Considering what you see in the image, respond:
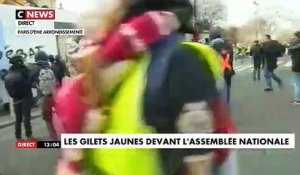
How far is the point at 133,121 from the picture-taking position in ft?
9.16

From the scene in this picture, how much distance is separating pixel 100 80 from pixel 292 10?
0.94 meters

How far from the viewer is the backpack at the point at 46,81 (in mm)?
2986

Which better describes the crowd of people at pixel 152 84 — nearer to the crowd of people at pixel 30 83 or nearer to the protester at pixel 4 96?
the crowd of people at pixel 30 83

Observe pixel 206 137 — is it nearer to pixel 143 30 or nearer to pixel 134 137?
pixel 134 137

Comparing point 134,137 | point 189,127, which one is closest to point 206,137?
point 189,127

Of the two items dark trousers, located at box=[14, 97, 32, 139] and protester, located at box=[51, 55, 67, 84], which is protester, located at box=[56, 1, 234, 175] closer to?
protester, located at box=[51, 55, 67, 84]

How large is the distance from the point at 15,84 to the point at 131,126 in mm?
675

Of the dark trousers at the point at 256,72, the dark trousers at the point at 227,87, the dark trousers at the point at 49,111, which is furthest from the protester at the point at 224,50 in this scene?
the dark trousers at the point at 49,111

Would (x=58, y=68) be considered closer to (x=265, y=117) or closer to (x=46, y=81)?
(x=46, y=81)

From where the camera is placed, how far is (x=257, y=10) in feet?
9.33

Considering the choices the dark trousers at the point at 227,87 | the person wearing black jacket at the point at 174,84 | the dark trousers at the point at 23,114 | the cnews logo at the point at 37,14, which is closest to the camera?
the person wearing black jacket at the point at 174,84

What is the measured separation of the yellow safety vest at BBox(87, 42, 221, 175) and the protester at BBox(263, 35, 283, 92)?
0.78 feet

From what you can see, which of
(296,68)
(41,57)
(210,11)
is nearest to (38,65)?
(41,57)

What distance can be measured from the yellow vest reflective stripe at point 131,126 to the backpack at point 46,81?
372 mm
